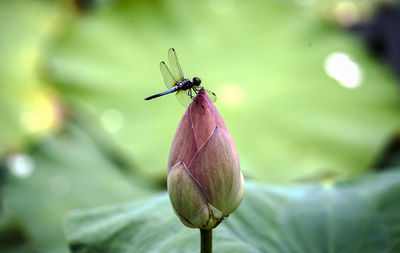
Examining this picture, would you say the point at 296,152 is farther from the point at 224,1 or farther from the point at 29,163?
the point at 29,163

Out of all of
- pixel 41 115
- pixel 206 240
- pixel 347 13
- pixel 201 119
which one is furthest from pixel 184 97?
pixel 347 13

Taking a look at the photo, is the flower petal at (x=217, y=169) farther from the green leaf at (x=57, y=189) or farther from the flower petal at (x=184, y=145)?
the green leaf at (x=57, y=189)

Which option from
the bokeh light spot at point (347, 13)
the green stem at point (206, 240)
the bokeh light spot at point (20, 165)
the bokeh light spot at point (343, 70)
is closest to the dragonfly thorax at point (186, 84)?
the green stem at point (206, 240)

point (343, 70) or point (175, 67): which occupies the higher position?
point (343, 70)

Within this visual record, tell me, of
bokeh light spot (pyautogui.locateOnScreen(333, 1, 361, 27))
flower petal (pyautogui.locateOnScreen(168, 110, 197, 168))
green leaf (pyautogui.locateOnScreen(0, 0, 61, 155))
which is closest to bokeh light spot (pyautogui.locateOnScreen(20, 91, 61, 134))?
green leaf (pyautogui.locateOnScreen(0, 0, 61, 155))

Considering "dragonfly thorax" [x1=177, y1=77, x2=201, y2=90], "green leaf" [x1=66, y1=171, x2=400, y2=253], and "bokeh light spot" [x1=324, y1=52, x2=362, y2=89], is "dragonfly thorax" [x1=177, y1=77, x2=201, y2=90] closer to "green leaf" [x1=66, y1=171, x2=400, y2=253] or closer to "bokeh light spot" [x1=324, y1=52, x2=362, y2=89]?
"green leaf" [x1=66, y1=171, x2=400, y2=253]

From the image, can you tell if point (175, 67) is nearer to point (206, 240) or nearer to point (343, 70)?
point (206, 240)
